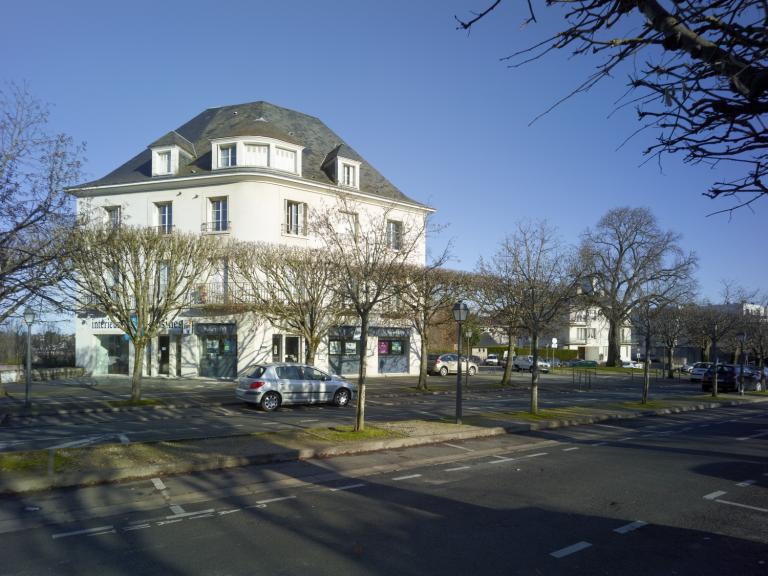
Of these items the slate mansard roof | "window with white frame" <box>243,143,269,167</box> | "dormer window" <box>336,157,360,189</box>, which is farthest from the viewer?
"dormer window" <box>336,157,360,189</box>

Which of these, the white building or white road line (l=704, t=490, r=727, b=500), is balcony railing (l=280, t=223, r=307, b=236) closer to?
the white building

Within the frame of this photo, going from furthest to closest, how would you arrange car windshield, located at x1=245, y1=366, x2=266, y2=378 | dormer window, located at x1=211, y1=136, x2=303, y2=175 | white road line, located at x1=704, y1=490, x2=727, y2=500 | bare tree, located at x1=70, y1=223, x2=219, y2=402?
1. dormer window, located at x1=211, y1=136, x2=303, y2=175
2. bare tree, located at x1=70, y1=223, x2=219, y2=402
3. car windshield, located at x1=245, y1=366, x2=266, y2=378
4. white road line, located at x1=704, y1=490, x2=727, y2=500

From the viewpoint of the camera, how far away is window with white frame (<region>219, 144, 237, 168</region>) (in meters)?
31.3

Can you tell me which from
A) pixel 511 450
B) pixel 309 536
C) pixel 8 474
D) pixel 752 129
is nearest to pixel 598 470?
pixel 511 450

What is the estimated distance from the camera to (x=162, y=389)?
2486 centimetres

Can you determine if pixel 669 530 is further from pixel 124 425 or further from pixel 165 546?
pixel 124 425

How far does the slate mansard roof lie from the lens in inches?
1272

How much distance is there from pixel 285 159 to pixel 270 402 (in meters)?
Result: 17.6

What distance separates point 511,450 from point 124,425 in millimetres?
10229

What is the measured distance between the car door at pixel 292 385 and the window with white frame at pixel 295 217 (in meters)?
13.4

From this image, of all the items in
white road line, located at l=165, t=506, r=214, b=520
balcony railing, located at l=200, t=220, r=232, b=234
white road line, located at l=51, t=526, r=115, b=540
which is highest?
balcony railing, located at l=200, t=220, r=232, b=234

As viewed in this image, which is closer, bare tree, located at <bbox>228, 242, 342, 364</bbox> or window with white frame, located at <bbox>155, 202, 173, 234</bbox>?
bare tree, located at <bbox>228, 242, 342, 364</bbox>

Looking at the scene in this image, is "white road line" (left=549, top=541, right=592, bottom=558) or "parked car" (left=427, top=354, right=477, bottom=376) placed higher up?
"white road line" (left=549, top=541, right=592, bottom=558)

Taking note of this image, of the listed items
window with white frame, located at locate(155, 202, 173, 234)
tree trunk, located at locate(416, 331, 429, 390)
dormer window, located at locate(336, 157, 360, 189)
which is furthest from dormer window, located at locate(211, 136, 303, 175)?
tree trunk, located at locate(416, 331, 429, 390)
